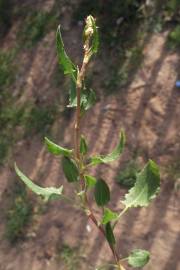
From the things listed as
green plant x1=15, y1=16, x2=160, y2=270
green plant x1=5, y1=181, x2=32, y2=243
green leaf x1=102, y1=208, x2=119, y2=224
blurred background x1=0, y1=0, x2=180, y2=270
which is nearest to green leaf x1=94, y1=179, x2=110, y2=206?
green plant x1=15, y1=16, x2=160, y2=270

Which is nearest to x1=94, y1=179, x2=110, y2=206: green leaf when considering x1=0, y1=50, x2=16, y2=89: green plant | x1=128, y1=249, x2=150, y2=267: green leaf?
x1=128, y1=249, x2=150, y2=267: green leaf

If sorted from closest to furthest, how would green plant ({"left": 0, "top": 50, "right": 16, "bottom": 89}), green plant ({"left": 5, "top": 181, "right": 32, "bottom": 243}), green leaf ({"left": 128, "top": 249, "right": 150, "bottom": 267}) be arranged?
green leaf ({"left": 128, "top": 249, "right": 150, "bottom": 267}) < green plant ({"left": 5, "top": 181, "right": 32, "bottom": 243}) < green plant ({"left": 0, "top": 50, "right": 16, "bottom": 89})

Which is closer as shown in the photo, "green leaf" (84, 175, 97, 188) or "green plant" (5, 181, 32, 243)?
"green leaf" (84, 175, 97, 188)

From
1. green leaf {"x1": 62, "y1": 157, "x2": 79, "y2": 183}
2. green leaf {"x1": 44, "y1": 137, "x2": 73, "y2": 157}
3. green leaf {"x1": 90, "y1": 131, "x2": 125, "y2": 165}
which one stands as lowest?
green leaf {"x1": 62, "y1": 157, "x2": 79, "y2": 183}

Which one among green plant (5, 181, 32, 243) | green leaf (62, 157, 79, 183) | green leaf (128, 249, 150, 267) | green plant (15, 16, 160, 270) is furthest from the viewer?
green plant (5, 181, 32, 243)

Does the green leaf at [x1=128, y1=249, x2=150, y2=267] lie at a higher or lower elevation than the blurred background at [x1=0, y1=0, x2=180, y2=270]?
higher

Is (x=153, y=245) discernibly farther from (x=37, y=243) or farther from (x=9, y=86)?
(x=9, y=86)

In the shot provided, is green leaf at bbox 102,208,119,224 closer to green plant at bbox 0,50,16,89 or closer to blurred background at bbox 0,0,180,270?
blurred background at bbox 0,0,180,270
